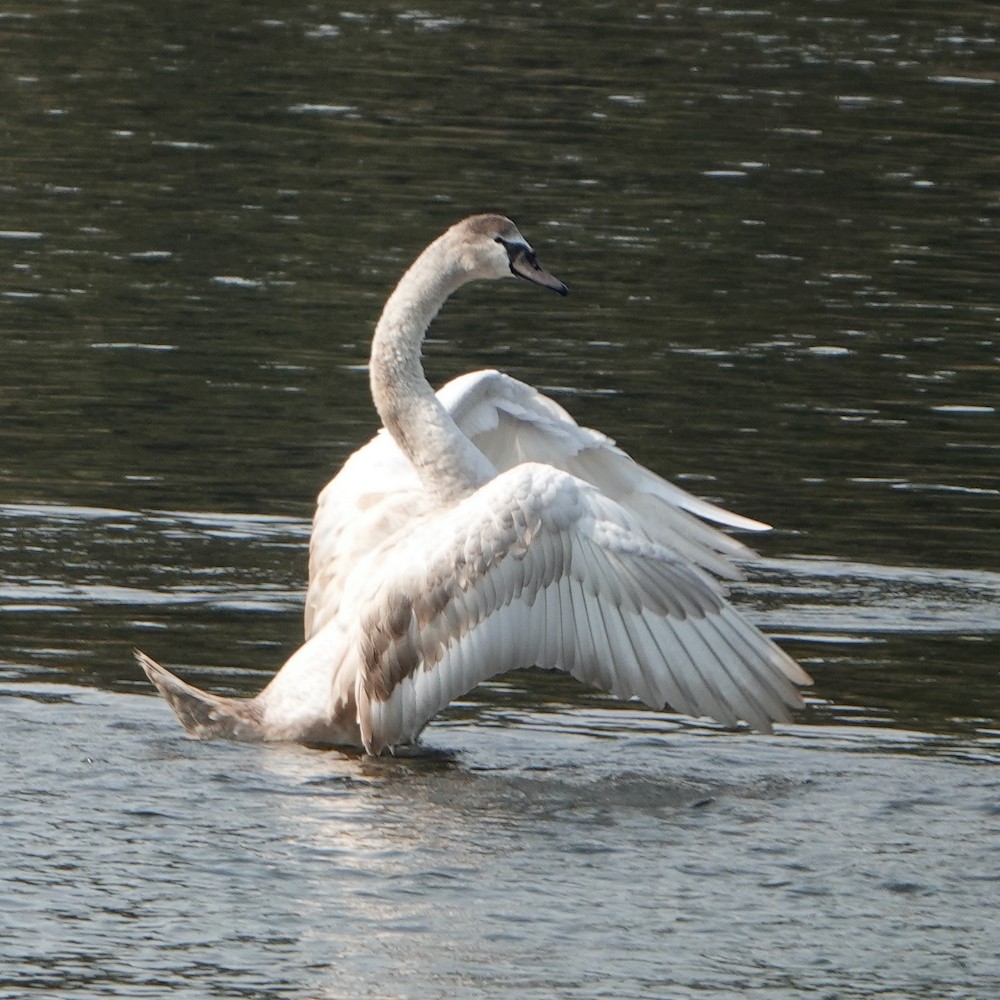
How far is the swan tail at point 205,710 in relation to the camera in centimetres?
857

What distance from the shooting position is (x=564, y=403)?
14.3 meters

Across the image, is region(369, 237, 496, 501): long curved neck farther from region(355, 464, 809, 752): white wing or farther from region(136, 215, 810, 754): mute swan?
region(355, 464, 809, 752): white wing

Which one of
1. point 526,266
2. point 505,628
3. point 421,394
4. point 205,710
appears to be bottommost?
point 205,710

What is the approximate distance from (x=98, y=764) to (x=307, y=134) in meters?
14.7

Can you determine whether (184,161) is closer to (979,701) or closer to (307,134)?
(307,134)

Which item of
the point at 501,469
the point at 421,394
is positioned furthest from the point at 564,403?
the point at 421,394

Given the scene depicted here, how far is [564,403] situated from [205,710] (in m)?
5.92

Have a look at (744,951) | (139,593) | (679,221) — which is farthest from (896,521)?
(679,221)

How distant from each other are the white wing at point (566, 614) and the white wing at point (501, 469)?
69 cm

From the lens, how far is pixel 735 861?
7695 millimetres

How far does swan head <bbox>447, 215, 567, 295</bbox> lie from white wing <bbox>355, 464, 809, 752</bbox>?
4.33 feet

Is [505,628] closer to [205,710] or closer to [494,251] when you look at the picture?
[205,710]

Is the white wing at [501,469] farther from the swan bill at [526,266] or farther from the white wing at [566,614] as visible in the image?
the white wing at [566,614]

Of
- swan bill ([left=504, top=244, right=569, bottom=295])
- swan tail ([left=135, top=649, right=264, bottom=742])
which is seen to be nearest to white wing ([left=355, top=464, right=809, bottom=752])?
Answer: swan tail ([left=135, top=649, right=264, bottom=742])
